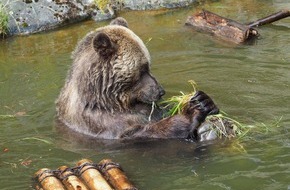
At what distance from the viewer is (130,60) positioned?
278 inches

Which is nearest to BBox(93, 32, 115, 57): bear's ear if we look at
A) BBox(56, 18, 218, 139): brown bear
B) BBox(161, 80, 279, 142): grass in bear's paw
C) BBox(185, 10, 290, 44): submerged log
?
BBox(56, 18, 218, 139): brown bear

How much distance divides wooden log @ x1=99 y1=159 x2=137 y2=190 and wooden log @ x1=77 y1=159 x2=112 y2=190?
112mm

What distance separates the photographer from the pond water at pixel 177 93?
20.1ft

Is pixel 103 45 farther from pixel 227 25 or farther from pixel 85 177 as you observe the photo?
pixel 227 25

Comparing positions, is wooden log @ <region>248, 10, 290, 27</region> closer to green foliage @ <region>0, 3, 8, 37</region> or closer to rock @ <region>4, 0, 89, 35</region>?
rock @ <region>4, 0, 89, 35</region>

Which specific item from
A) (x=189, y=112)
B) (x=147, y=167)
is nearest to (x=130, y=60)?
(x=189, y=112)

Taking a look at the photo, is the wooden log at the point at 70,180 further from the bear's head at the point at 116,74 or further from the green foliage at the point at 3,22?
the green foliage at the point at 3,22

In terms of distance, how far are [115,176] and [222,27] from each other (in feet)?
20.8

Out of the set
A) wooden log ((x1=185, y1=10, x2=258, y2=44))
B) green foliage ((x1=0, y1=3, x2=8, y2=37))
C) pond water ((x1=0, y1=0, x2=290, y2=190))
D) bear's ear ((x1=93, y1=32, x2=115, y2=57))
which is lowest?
pond water ((x1=0, y1=0, x2=290, y2=190))

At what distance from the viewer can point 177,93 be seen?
28.4 ft

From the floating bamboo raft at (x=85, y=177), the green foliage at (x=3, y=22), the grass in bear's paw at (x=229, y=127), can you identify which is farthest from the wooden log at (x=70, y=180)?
the green foliage at (x=3, y=22)

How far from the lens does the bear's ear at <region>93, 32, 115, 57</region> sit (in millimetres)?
6855

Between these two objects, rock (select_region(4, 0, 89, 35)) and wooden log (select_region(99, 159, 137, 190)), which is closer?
wooden log (select_region(99, 159, 137, 190))

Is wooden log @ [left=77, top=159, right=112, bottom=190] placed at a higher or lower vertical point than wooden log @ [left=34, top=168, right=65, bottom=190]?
higher
